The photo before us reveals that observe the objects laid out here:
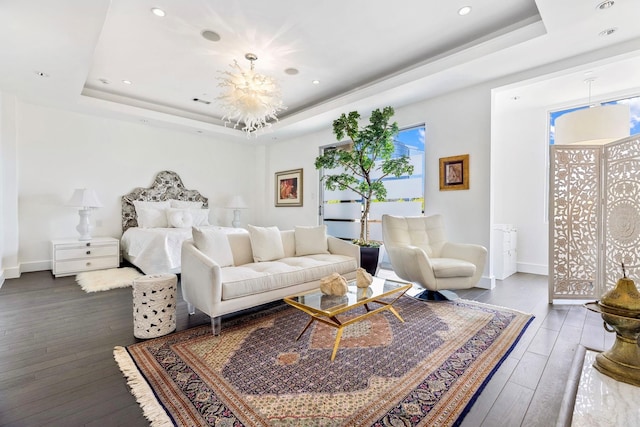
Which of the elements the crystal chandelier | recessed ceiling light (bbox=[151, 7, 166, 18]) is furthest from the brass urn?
recessed ceiling light (bbox=[151, 7, 166, 18])

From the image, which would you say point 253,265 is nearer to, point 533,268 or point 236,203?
point 236,203

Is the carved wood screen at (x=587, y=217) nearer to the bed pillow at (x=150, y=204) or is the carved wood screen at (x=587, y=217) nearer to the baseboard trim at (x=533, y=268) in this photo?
the baseboard trim at (x=533, y=268)

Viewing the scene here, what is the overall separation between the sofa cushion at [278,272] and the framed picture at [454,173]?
6.12 ft

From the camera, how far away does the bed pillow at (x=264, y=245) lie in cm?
335

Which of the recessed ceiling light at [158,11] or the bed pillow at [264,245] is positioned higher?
the recessed ceiling light at [158,11]

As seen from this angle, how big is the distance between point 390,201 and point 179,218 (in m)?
3.83

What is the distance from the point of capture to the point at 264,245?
3381mm

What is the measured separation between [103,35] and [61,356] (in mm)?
3213

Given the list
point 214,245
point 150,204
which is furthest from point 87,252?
point 214,245

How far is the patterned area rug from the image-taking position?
1.50m

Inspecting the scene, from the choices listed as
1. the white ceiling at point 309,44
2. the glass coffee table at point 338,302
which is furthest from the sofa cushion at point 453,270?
the white ceiling at point 309,44

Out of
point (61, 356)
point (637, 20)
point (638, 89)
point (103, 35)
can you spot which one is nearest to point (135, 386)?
point (61, 356)

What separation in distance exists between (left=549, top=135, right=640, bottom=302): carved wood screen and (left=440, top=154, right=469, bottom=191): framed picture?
37.7 inches

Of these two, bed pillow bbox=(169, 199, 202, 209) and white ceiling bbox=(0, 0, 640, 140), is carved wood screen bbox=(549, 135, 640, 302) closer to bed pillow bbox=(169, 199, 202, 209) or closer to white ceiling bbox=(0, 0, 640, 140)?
white ceiling bbox=(0, 0, 640, 140)
